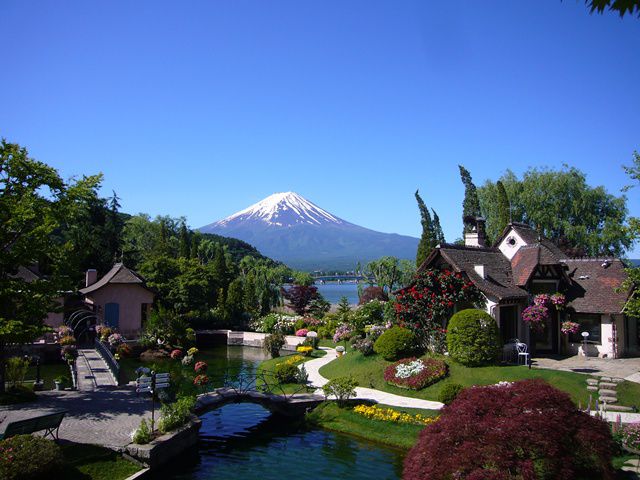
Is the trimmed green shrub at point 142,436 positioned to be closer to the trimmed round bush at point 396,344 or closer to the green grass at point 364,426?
the green grass at point 364,426

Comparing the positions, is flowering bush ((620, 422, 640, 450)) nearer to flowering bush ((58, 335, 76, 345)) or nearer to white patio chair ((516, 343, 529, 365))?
white patio chair ((516, 343, 529, 365))

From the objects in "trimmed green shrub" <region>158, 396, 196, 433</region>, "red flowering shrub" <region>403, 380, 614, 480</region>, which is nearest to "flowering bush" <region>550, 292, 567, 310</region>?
"red flowering shrub" <region>403, 380, 614, 480</region>

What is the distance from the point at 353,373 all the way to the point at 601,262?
15379mm

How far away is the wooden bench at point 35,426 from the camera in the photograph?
12641mm

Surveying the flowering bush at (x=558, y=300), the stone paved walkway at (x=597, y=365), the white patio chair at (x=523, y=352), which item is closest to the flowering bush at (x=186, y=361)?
the white patio chair at (x=523, y=352)

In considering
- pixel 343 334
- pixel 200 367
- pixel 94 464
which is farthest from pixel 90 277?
pixel 94 464

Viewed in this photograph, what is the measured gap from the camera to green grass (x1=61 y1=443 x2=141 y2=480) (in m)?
12.4

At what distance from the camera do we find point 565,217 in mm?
49500

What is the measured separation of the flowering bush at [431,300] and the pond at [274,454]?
8036 mm

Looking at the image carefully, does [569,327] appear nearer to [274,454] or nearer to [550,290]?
[550,290]

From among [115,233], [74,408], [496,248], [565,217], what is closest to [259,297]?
[115,233]

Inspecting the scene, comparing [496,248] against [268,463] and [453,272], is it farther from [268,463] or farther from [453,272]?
[268,463]

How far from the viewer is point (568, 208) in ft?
162

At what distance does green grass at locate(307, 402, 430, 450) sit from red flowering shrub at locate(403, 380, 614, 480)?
6214mm
